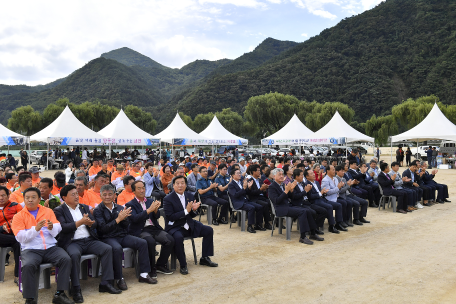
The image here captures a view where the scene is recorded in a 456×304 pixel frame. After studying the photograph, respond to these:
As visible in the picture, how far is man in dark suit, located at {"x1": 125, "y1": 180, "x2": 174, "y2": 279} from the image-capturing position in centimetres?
481

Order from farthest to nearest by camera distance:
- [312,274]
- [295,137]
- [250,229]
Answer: [295,137] → [250,229] → [312,274]

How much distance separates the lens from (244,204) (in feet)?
25.4

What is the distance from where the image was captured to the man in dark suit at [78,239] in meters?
4.14

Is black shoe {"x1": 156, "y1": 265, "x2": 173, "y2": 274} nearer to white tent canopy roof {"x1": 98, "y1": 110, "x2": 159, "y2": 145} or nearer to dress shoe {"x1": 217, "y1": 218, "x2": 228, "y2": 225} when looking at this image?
dress shoe {"x1": 217, "y1": 218, "x2": 228, "y2": 225}

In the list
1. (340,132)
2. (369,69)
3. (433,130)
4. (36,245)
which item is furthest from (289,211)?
(369,69)

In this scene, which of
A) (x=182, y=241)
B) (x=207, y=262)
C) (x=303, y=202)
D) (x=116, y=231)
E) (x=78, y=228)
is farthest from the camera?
(x=303, y=202)

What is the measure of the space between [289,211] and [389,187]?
4268 mm

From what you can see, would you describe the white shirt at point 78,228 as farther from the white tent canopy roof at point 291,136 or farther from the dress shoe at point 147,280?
the white tent canopy roof at point 291,136

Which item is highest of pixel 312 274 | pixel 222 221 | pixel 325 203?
pixel 325 203

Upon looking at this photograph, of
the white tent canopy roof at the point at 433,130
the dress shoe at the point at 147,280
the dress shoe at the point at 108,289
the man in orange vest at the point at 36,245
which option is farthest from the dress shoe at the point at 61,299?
the white tent canopy roof at the point at 433,130

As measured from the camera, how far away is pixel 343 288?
4375 millimetres

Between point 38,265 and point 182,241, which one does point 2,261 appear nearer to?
point 38,265

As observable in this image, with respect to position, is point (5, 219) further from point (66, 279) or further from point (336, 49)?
point (336, 49)

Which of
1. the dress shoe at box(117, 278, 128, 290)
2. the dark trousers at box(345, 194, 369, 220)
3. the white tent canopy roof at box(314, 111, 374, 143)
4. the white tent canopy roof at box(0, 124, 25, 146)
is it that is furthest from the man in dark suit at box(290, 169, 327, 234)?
the white tent canopy roof at box(0, 124, 25, 146)
